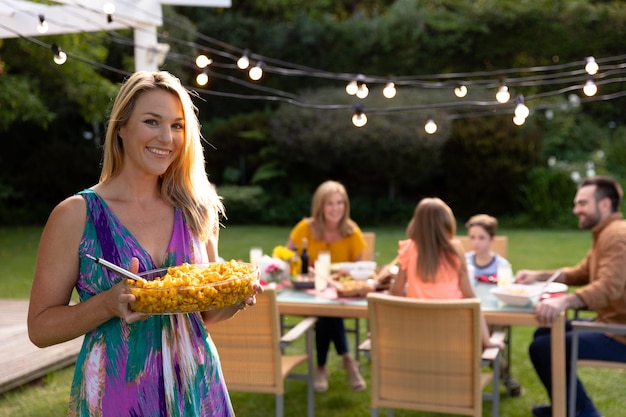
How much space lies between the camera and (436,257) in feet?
13.2

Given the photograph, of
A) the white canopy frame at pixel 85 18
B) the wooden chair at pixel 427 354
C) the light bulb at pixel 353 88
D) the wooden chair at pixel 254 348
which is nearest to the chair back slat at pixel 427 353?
the wooden chair at pixel 427 354

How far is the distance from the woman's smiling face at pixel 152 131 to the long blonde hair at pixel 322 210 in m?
3.35

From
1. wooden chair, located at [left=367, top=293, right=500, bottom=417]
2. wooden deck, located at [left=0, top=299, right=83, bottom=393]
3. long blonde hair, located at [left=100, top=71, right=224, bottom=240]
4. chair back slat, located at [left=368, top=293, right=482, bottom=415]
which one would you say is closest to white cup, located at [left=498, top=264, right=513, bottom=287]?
wooden chair, located at [left=367, top=293, right=500, bottom=417]

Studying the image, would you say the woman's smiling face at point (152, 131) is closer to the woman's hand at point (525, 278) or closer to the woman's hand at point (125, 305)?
the woman's hand at point (125, 305)

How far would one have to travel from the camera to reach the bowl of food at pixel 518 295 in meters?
3.98

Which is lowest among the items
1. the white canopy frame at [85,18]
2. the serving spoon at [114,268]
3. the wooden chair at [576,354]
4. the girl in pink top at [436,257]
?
the wooden chair at [576,354]

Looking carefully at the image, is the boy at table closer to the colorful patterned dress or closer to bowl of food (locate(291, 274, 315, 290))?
bowl of food (locate(291, 274, 315, 290))

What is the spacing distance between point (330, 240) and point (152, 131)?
364cm

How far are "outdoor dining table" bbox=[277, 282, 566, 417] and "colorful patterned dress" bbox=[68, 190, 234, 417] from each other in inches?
86.5

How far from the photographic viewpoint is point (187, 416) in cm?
193

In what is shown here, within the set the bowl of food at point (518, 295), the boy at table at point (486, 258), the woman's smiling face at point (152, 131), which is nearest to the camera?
the woman's smiling face at point (152, 131)

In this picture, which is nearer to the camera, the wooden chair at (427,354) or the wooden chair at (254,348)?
the wooden chair at (427,354)

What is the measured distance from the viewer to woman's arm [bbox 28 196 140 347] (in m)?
1.81

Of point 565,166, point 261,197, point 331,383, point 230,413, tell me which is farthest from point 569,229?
point 230,413
